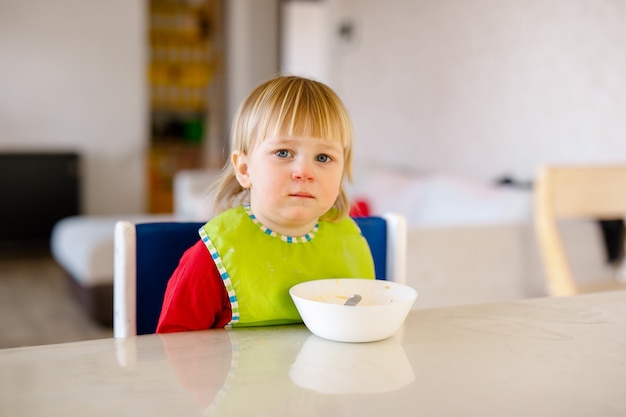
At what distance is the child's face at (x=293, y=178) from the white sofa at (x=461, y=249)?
1314 millimetres

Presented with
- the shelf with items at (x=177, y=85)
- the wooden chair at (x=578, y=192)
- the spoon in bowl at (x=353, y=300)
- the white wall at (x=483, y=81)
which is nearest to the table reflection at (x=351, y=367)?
the spoon in bowl at (x=353, y=300)

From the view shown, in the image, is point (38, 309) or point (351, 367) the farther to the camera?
point (38, 309)

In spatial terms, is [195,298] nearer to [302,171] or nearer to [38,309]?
[302,171]

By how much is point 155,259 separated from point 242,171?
197 millimetres

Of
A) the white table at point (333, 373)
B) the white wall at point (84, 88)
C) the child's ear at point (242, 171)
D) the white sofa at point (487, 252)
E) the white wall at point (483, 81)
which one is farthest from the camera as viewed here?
the white wall at point (84, 88)

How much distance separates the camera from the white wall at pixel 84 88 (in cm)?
562

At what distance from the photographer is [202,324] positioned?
0.95 metres

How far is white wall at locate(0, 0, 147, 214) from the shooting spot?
5617 mm

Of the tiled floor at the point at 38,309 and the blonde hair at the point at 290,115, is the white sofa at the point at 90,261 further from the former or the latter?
the blonde hair at the point at 290,115

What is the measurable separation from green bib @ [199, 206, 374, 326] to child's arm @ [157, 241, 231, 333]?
0.06 ft

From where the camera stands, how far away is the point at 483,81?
3570 mm

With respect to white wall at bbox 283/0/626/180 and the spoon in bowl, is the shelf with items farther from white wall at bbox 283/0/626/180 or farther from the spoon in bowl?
the spoon in bowl

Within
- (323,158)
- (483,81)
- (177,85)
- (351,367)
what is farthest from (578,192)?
(177,85)

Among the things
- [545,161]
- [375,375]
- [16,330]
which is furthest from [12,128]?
[375,375]
